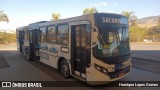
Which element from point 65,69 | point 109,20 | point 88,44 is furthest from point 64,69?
point 109,20

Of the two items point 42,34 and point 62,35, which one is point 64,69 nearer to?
point 62,35

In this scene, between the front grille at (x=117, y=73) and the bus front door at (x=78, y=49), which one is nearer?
the front grille at (x=117, y=73)

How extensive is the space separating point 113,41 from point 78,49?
5.13 feet

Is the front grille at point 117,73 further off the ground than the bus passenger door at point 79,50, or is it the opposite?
the bus passenger door at point 79,50

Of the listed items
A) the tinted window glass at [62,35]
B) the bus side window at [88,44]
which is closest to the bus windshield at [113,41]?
the bus side window at [88,44]

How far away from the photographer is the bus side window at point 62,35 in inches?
359

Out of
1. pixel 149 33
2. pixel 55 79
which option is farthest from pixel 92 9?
pixel 55 79

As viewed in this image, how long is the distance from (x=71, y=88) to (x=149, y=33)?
5642 cm

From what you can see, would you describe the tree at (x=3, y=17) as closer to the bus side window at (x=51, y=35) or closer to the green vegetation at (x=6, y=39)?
the green vegetation at (x=6, y=39)

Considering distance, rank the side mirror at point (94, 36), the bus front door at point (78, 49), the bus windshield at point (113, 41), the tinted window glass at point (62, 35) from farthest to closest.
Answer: the tinted window glass at point (62, 35) → the bus front door at point (78, 49) → the bus windshield at point (113, 41) → the side mirror at point (94, 36)

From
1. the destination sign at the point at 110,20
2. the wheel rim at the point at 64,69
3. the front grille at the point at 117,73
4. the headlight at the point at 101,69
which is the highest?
the destination sign at the point at 110,20

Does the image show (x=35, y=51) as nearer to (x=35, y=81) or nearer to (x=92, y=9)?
Result: (x=35, y=81)

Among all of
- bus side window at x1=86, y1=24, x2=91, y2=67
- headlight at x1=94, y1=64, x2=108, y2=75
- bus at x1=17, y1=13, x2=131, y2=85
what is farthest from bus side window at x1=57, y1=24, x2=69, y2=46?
headlight at x1=94, y1=64, x2=108, y2=75

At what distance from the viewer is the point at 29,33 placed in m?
15.7
